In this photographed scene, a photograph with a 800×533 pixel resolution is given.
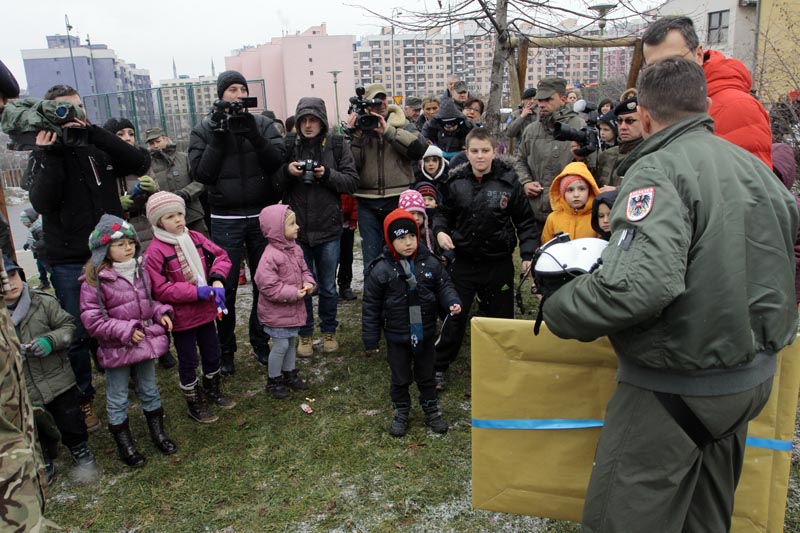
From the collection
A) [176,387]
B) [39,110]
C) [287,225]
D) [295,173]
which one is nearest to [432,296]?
[287,225]

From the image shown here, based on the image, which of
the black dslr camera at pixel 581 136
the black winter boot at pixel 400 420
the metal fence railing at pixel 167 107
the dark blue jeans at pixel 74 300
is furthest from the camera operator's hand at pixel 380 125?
the metal fence railing at pixel 167 107

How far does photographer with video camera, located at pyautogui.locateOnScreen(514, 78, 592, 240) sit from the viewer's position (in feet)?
17.4

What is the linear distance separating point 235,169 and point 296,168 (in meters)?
0.47

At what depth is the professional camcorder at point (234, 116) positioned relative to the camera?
4.35 meters

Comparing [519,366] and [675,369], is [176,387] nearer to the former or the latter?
[519,366]

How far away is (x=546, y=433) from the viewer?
2637mm

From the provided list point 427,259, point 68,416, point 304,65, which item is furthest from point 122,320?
point 304,65

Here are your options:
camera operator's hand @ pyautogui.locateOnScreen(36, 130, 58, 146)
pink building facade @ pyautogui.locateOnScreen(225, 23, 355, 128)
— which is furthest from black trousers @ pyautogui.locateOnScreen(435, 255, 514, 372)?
pink building facade @ pyautogui.locateOnScreen(225, 23, 355, 128)

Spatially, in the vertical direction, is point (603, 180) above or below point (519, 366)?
above

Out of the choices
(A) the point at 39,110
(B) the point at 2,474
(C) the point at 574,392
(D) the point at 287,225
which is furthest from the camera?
(D) the point at 287,225

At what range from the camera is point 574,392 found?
260 cm

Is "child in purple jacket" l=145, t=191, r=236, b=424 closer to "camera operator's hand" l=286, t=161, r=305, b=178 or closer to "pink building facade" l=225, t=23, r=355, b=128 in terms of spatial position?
"camera operator's hand" l=286, t=161, r=305, b=178

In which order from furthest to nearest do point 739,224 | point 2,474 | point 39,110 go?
1. point 39,110
2. point 739,224
3. point 2,474

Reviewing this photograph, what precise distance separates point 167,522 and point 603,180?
12.9ft
